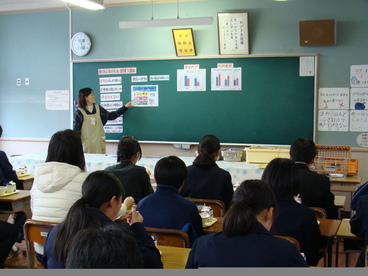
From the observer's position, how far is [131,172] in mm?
3346

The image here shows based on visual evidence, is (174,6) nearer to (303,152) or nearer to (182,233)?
(303,152)

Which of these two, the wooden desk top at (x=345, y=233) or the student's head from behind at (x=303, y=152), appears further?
the student's head from behind at (x=303, y=152)

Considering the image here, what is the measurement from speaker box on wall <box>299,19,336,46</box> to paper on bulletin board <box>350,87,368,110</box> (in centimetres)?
65

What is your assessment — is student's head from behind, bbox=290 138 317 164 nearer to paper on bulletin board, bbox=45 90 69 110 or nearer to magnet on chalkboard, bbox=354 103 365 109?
magnet on chalkboard, bbox=354 103 365 109

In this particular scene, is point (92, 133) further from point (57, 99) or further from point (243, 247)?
point (243, 247)

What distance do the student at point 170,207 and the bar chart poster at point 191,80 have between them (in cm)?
343

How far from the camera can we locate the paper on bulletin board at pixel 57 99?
6707mm

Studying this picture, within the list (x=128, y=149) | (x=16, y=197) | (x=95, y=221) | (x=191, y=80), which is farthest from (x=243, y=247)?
(x=191, y=80)

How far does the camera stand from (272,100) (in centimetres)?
571

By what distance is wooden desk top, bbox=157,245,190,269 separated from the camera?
6.89 ft

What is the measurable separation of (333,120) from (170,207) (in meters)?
3.59

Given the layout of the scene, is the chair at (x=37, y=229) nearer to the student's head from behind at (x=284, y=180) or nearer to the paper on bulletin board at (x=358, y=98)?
the student's head from behind at (x=284, y=180)

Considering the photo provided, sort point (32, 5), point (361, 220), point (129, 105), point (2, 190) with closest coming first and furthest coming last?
point (361, 220)
point (2, 190)
point (129, 105)
point (32, 5)

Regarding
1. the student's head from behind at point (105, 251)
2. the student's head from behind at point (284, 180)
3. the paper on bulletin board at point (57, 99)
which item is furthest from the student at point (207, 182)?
the paper on bulletin board at point (57, 99)
